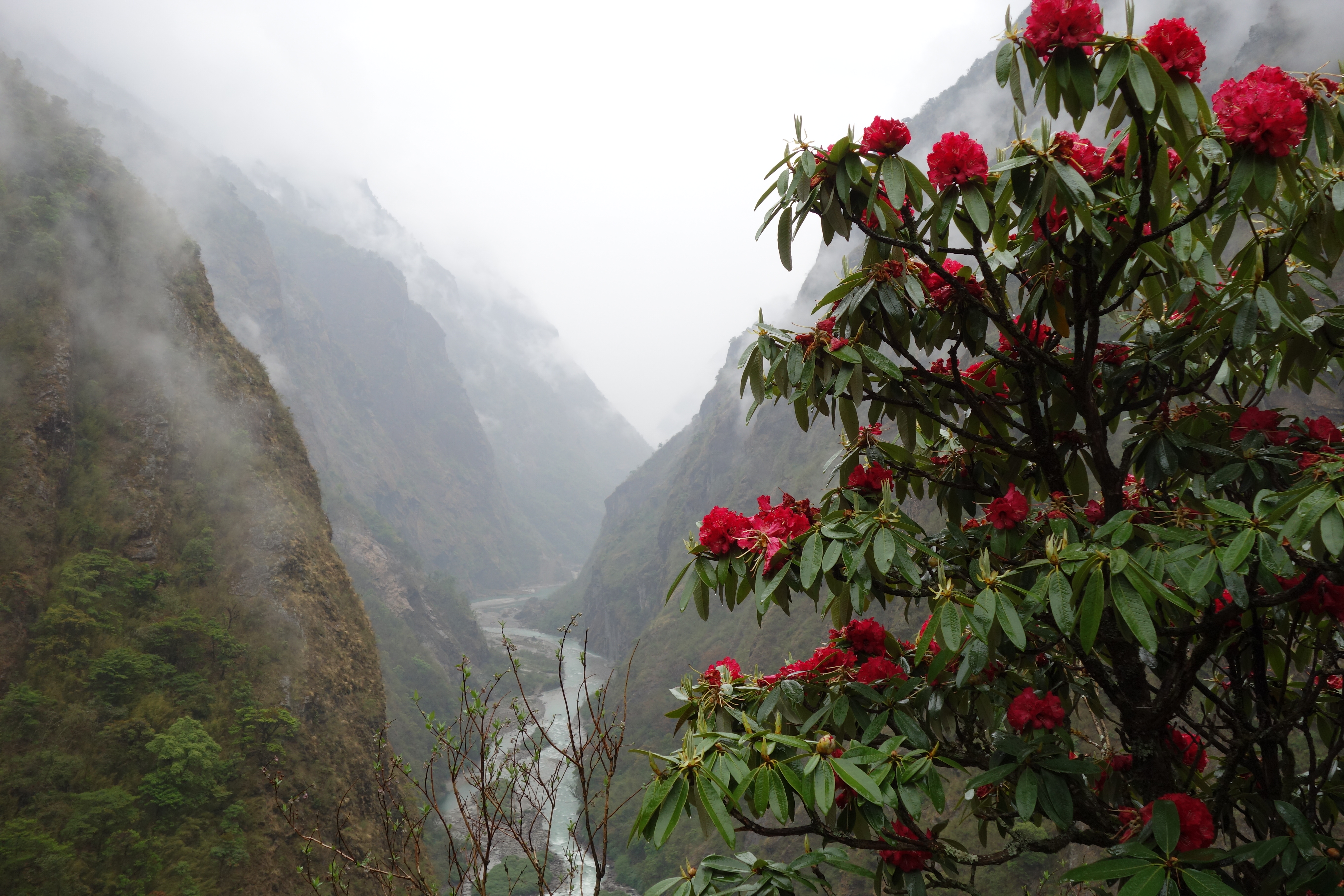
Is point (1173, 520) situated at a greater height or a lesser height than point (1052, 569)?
greater

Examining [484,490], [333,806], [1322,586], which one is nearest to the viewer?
[1322,586]

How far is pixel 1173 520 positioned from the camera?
198cm

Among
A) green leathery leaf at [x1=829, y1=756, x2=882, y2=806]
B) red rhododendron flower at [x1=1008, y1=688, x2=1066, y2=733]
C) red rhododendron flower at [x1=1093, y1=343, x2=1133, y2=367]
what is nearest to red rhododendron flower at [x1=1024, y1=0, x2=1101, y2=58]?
red rhododendron flower at [x1=1093, y1=343, x2=1133, y2=367]

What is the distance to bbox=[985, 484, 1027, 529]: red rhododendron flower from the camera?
2.22m

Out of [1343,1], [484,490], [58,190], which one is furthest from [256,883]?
[484,490]

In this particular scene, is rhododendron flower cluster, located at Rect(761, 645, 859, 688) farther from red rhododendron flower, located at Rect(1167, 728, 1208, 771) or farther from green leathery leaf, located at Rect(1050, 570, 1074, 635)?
red rhododendron flower, located at Rect(1167, 728, 1208, 771)

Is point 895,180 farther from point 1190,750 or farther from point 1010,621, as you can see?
point 1190,750

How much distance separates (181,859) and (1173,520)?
25.1 m

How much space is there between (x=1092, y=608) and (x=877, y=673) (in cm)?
83

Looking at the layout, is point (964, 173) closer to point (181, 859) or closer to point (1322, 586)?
point (1322, 586)

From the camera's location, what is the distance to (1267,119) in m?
1.63

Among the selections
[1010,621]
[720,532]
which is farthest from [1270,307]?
[720,532]

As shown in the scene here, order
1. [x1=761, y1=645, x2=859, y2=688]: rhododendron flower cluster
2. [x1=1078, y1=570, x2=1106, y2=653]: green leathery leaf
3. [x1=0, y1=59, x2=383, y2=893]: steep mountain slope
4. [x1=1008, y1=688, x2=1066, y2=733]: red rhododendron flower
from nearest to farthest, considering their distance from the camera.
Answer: [x1=1078, y1=570, x2=1106, y2=653]: green leathery leaf, [x1=1008, y1=688, x2=1066, y2=733]: red rhododendron flower, [x1=761, y1=645, x2=859, y2=688]: rhododendron flower cluster, [x1=0, y1=59, x2=383, y2=893]: steep mountain slope

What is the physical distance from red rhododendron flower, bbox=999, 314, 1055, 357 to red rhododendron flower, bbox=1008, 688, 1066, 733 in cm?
120
